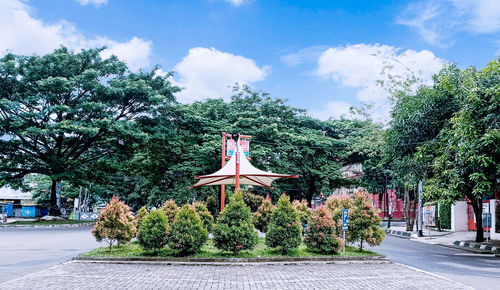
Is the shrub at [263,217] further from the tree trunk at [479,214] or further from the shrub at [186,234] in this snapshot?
the tree trunk at [479,214]

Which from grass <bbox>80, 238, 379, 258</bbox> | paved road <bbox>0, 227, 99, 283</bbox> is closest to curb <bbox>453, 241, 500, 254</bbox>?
grass <bbox>80, 238, 379, 258</bbox>

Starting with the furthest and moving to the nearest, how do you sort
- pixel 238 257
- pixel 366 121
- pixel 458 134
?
pixel 366 121 < pixel 458 134 < pixel 238 257

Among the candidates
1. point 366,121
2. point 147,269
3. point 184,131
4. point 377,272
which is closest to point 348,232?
point 377,272

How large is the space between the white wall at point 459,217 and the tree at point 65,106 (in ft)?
74.8

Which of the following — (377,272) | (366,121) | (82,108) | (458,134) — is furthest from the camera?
(366,121)

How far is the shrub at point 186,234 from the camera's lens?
37.7 feet

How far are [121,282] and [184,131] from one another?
2239 centimetres

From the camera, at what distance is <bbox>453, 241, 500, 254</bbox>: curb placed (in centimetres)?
1705

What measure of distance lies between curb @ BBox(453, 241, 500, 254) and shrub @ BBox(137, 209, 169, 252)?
13756mm

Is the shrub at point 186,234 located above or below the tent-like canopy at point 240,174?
below

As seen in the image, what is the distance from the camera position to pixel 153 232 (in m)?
11.6

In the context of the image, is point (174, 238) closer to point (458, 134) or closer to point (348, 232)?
point (348, 232)

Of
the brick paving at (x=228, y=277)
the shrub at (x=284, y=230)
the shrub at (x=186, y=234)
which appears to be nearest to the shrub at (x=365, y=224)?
the brick paving at (x=228, y=277)

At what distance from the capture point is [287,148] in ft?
99.0
